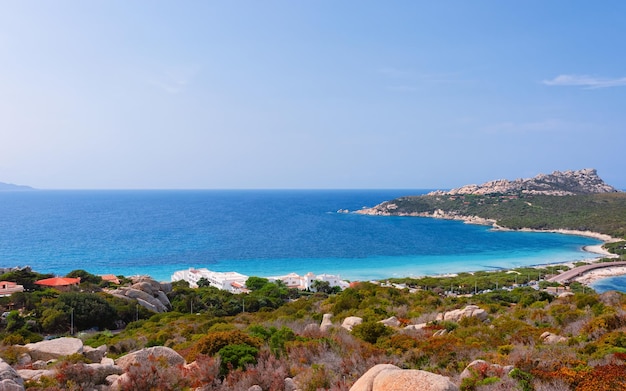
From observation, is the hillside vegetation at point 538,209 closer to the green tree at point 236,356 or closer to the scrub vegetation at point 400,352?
the scrub vegetation at point 400,352

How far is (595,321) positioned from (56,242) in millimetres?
96643

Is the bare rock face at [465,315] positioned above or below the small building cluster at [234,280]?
above

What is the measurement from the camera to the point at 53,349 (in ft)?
39.4

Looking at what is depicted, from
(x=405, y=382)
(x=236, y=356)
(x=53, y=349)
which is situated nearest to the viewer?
(x=405, y=382)

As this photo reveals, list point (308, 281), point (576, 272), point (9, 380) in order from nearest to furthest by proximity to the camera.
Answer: point (9, 380), point (308, 281), point (576, 272)

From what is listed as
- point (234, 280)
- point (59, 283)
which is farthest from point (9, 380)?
point (234, 280)

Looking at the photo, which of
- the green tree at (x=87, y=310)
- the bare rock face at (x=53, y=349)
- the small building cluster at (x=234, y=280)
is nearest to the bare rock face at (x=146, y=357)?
the bare rock face at (x=53, y=349)

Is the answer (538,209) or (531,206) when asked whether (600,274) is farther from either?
(531,206)

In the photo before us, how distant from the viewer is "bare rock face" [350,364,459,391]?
20.0ft

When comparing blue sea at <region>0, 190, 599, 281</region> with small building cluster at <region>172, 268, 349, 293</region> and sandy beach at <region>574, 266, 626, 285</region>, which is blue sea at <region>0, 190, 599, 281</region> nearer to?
small building cluster at <region>172, 268, 349, 293</region>

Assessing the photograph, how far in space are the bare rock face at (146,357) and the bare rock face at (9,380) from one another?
6.39 feet

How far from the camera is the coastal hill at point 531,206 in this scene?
118875mm

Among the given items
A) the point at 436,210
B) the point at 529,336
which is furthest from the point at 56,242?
the point at 436,210

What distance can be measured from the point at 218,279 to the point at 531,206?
130800 mm
